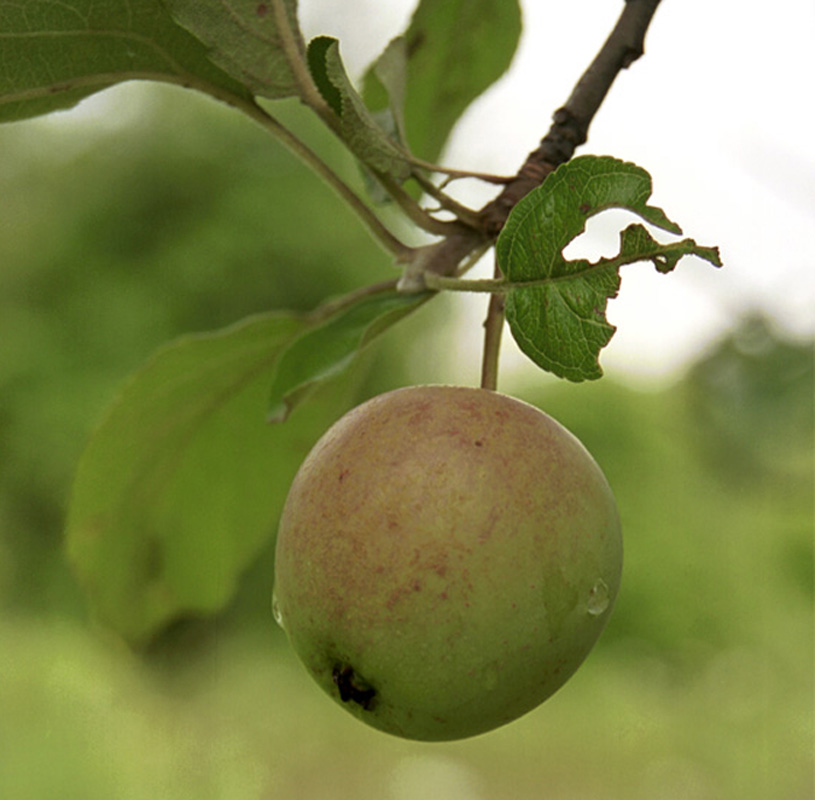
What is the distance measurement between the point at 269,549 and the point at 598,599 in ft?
19.4

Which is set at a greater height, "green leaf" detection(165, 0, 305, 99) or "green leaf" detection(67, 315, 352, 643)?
"green leaf" detection(165, 0, 305, 99)

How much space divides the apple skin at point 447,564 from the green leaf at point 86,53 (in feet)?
0.86

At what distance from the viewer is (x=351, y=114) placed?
1.76 ft

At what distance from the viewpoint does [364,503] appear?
1.58 ft

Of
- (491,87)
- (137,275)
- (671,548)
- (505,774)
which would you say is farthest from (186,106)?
(491,87)

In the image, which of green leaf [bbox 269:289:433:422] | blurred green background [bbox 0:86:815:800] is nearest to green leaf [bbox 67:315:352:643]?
green leaf [bbox 269:289:433:422]

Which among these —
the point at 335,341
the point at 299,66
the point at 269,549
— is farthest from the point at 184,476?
the point at 269,549

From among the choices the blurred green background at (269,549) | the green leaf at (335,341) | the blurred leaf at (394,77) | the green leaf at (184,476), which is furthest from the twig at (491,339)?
the blurred green background at (269,549)

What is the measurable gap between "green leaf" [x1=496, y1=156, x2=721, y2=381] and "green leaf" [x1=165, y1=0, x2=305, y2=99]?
187 millimetres

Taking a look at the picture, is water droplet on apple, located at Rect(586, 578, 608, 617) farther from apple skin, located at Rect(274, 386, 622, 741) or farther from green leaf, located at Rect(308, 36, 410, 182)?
green leaf, located at Rect(308, 36, 410, 182)

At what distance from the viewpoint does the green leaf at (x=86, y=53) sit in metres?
0.58

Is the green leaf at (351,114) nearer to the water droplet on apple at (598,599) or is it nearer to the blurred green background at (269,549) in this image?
the water droplet on apple at (598,599)

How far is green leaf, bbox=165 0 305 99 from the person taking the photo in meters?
0.55

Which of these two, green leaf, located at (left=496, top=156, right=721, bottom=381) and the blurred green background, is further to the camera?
the blurred green background
